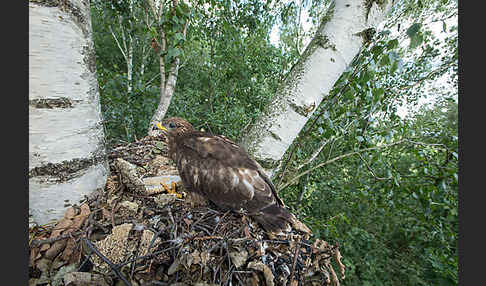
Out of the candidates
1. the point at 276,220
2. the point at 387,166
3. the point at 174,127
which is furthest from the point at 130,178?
the point at 387,166

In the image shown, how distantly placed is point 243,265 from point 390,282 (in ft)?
16.4

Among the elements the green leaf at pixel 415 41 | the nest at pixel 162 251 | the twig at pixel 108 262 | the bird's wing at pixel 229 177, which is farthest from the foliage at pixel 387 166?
the twig at pixel 108 262

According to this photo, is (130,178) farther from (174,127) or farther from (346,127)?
(346,127)

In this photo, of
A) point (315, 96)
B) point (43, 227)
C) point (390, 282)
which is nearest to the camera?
point (43, 227)

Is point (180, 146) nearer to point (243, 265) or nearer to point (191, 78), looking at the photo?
point (243, 265)

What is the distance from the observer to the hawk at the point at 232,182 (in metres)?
1.31

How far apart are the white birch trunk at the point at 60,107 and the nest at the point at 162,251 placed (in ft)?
0.48

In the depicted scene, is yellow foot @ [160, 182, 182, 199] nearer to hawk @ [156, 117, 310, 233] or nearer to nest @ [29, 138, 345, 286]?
hawk @ [156, 117, 310, 233]

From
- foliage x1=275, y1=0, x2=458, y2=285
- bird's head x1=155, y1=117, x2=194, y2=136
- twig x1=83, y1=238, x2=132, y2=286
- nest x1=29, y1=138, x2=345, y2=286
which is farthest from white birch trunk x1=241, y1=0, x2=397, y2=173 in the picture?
bird's head x1=155, y1=117, x2=194, y2=136

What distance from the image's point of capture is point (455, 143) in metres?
1.58

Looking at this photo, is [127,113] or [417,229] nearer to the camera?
[417,229]

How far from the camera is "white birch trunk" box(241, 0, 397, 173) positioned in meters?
1.11

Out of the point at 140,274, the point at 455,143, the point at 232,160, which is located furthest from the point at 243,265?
the point at 455,143

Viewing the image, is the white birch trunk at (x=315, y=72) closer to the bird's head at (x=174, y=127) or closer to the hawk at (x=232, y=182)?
the hawk at (x=232, y=182)
